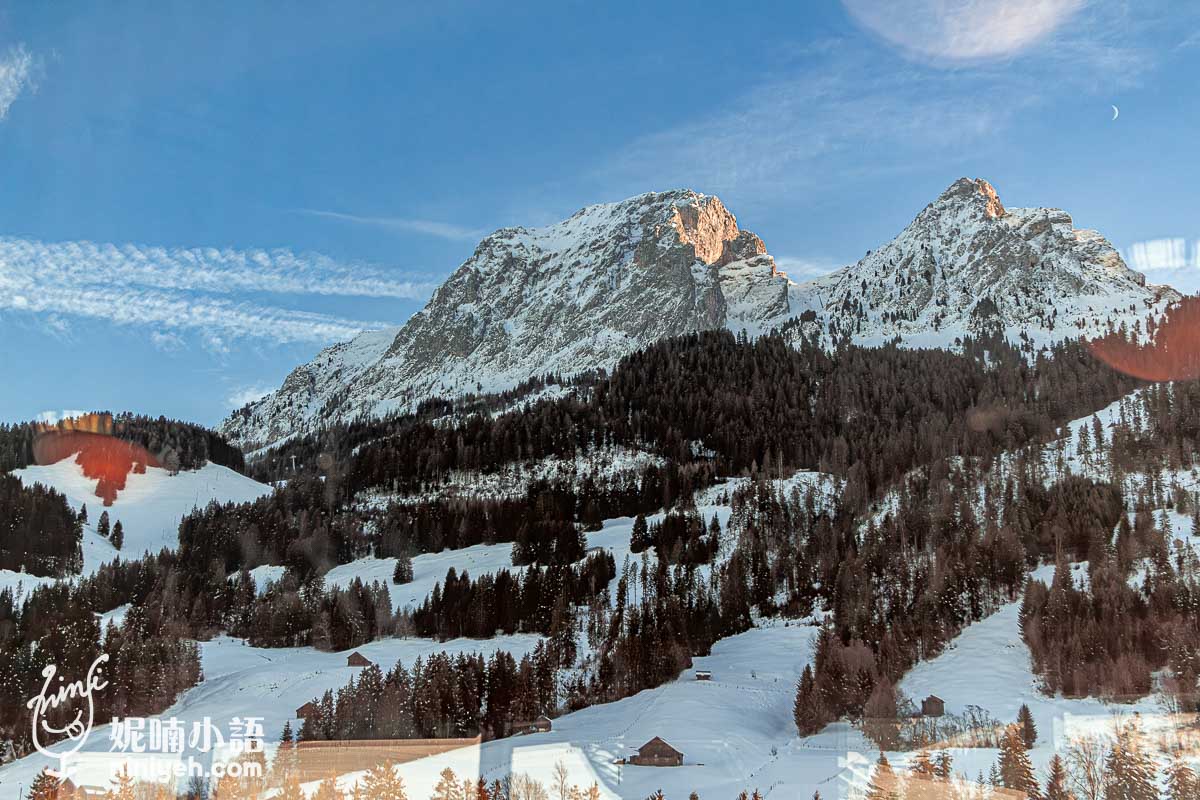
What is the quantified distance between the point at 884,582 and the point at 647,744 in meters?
69.6

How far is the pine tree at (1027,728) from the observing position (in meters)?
75.9

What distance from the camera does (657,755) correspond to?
251ft

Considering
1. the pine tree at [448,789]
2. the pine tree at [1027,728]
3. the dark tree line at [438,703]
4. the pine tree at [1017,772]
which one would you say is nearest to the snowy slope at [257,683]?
the dark tree line at [438,703]

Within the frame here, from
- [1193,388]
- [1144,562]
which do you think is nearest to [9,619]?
[1144,562]

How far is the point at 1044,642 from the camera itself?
104000mm

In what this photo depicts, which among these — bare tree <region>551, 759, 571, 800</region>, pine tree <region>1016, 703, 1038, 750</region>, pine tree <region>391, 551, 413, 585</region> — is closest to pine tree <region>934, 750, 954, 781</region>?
pine tree <region>1016, 703, 1038, 750</region>

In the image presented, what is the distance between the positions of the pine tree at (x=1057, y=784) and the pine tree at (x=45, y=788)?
6957 cm

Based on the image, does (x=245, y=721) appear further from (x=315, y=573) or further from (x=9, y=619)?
(x=315, y=573)

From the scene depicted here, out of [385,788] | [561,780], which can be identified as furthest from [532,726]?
[385,788]

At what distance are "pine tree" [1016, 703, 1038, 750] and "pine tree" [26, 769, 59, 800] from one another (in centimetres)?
7477

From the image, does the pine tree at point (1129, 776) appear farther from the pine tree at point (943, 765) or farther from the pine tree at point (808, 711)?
the pine tree at point (808, 711)

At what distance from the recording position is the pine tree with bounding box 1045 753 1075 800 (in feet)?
199

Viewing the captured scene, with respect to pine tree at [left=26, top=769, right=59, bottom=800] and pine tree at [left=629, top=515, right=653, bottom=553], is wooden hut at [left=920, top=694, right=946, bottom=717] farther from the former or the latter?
pine tree at [left=629, top=515, right=653, bottom=553]

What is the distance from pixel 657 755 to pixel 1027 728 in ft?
103
